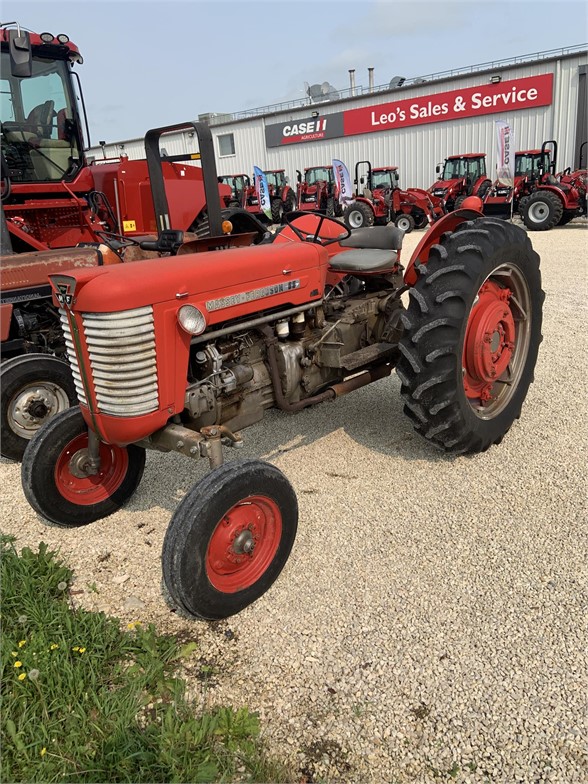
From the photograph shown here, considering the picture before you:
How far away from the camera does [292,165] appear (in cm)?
2572

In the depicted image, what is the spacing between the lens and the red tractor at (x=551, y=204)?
44.8 feet

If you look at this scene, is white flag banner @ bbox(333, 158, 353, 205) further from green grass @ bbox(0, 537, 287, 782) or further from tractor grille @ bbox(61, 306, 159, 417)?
green grass @ bbox(0, 537, 287, 782)

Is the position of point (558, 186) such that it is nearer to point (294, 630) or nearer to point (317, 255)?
point (317, 255)

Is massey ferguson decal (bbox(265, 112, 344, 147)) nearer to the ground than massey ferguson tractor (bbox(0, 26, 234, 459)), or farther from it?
farther from it

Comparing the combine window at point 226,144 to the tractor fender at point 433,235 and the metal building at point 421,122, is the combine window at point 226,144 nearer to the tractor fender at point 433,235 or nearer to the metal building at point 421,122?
the metal building at point 421,122

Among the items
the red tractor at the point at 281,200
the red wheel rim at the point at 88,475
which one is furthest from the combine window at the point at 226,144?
the red wheel rim at the point at 88,475

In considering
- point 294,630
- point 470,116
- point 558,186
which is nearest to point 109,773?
point 294,630

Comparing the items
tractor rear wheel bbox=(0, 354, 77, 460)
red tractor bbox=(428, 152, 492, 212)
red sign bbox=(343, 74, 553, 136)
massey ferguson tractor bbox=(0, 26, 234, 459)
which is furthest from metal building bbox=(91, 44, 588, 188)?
tractor rear wheel bbox=(0, 354, 77, 460)

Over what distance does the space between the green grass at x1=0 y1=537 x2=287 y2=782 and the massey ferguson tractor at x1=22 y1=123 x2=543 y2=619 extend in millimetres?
265

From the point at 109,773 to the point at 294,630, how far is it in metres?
0.78

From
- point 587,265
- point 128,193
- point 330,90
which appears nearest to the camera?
point 128,193

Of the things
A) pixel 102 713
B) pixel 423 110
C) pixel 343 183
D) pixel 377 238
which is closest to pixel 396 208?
pixel 343 183

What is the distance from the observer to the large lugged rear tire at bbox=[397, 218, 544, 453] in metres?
2.95

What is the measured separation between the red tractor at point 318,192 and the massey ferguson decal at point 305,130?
4330 millimetres
